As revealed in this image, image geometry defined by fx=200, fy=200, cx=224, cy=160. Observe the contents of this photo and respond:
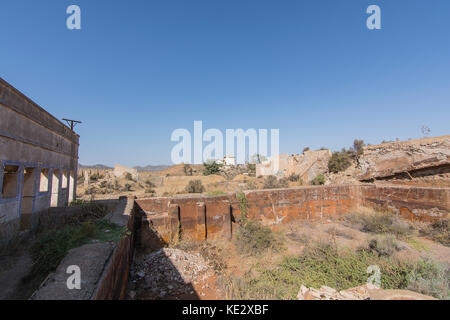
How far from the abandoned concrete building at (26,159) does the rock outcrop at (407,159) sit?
14.1m

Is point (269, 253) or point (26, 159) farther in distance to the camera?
point (269, 253)

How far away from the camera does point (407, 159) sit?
9312mm

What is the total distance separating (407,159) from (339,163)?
9.36 metres

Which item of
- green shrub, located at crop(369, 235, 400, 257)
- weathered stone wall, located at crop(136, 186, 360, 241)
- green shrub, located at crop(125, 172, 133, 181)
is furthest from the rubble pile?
green shrub, located at crop(125, 172, 133, 181)

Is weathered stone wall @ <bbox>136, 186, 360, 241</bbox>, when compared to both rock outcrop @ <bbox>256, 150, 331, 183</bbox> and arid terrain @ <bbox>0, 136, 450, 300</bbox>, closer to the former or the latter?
arid terrain @ <bbox>0, 136, 450, 300</bbox>

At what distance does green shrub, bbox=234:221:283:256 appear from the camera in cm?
609

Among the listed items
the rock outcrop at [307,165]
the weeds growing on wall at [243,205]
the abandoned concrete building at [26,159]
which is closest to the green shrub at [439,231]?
the weeds growing on wall at [243,205]

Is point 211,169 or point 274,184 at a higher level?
point 211,169

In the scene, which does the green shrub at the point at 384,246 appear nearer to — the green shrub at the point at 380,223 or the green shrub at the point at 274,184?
the green shrub at the point at 380,223

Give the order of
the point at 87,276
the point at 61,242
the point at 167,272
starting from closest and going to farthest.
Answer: the point at 87,276 → the point at 61,242 → the point at 167,272

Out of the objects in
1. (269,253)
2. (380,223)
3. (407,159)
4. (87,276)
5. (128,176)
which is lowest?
(269,253)

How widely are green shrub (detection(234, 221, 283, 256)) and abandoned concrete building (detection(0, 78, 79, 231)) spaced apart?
590cm

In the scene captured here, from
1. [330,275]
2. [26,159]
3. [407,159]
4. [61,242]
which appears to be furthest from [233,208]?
[407,159]

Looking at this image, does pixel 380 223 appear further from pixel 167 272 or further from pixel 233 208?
pixel 167 272
